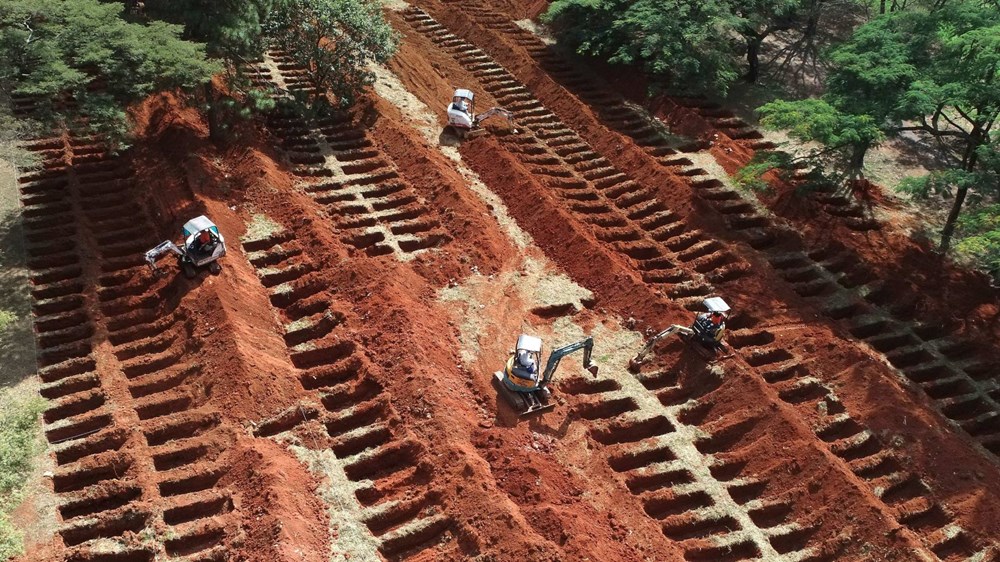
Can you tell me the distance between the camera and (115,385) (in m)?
15.1

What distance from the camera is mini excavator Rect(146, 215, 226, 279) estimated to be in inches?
649

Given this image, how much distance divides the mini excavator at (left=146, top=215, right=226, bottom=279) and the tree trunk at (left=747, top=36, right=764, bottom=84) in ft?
68.2

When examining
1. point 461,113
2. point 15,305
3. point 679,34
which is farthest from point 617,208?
point 15,305

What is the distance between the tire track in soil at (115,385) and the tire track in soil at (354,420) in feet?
6.01

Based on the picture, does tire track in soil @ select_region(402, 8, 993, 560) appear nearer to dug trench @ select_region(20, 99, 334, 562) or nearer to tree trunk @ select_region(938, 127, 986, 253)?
tree trunk @ select_region(938, 127, 986, 253)

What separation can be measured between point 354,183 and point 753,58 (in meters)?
16.4

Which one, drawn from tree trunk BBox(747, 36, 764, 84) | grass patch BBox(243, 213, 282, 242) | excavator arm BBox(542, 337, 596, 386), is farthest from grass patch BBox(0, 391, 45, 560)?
tree trunk BBox(747, 36, 764, 84)

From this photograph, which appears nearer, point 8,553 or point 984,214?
point 8,553

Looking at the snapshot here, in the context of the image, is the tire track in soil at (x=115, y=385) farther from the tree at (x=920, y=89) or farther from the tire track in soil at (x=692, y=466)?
the tree at (x=920, y=89)

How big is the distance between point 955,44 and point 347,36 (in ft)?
56.9

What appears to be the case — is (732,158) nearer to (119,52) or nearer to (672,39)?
(672,39)

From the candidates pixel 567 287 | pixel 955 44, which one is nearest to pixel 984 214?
pixel 955 44

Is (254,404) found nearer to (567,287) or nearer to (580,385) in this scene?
(580,385)

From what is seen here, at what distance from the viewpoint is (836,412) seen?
53.1ft
